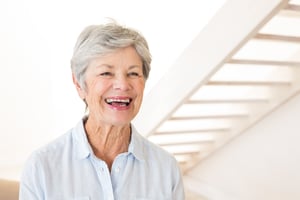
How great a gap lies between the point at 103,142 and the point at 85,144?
8cm

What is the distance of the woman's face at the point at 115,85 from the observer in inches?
53.2

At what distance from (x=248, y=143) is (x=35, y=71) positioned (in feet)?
7.15

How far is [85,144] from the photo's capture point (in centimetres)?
142

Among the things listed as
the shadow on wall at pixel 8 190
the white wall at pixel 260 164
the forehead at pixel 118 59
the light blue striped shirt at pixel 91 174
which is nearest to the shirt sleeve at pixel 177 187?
the light blue striped shirt at pixel 91 174

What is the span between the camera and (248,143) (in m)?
3.42

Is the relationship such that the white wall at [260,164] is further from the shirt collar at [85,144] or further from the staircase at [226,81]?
the shirt collar at [85,144]

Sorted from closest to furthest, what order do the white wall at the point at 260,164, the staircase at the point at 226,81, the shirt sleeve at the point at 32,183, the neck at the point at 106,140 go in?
the shirt sleeve at the point at 32,183 → the neck at the point at 106,140 → the staircase at the point at 226,81 → the white wall at the point at 260,164

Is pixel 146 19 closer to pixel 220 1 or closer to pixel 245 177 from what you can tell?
pixel 220 1

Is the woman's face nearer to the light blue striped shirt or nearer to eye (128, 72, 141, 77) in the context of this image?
eye (128, 72, 141, 77)

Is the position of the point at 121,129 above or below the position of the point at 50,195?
above

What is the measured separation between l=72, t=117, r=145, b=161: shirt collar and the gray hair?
0.17 metres

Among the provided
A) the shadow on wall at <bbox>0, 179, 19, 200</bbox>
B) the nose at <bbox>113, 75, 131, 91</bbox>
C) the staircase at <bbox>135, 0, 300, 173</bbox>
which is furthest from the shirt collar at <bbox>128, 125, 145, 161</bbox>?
the staircase at <bbox>135, 0, 300, 173</bbox>

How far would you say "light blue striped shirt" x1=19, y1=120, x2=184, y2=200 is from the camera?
134cm

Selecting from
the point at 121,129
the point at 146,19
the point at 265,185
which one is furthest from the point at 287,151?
the point at 121,129
